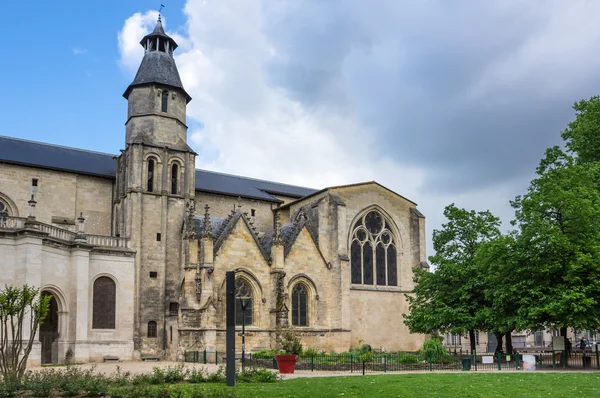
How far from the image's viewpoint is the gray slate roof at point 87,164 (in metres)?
41.1

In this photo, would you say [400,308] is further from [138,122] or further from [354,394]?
[354,394]

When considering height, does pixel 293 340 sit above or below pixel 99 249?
below

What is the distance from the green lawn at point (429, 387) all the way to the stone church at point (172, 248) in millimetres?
13747

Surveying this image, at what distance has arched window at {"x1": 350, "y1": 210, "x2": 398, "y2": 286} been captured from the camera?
150ft

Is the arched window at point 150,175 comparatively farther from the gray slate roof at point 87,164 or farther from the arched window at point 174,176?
the gray slate roof at point 87,164

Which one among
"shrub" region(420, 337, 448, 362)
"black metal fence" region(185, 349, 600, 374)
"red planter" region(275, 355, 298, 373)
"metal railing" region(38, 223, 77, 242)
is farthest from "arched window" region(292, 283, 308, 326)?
"red planter" region(275, 355, 298, 373)

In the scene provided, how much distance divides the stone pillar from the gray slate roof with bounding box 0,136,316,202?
7789mm

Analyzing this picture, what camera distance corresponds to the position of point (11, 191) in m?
39.3

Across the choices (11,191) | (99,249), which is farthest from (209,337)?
(11,191)

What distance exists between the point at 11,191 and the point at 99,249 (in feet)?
24.0

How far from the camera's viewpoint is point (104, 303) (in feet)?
123

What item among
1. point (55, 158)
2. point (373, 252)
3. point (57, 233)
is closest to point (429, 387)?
point (57, 233)

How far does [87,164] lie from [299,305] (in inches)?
716

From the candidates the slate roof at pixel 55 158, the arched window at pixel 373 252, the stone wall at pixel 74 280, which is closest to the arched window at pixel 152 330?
the stone wall at pixel 74 280
